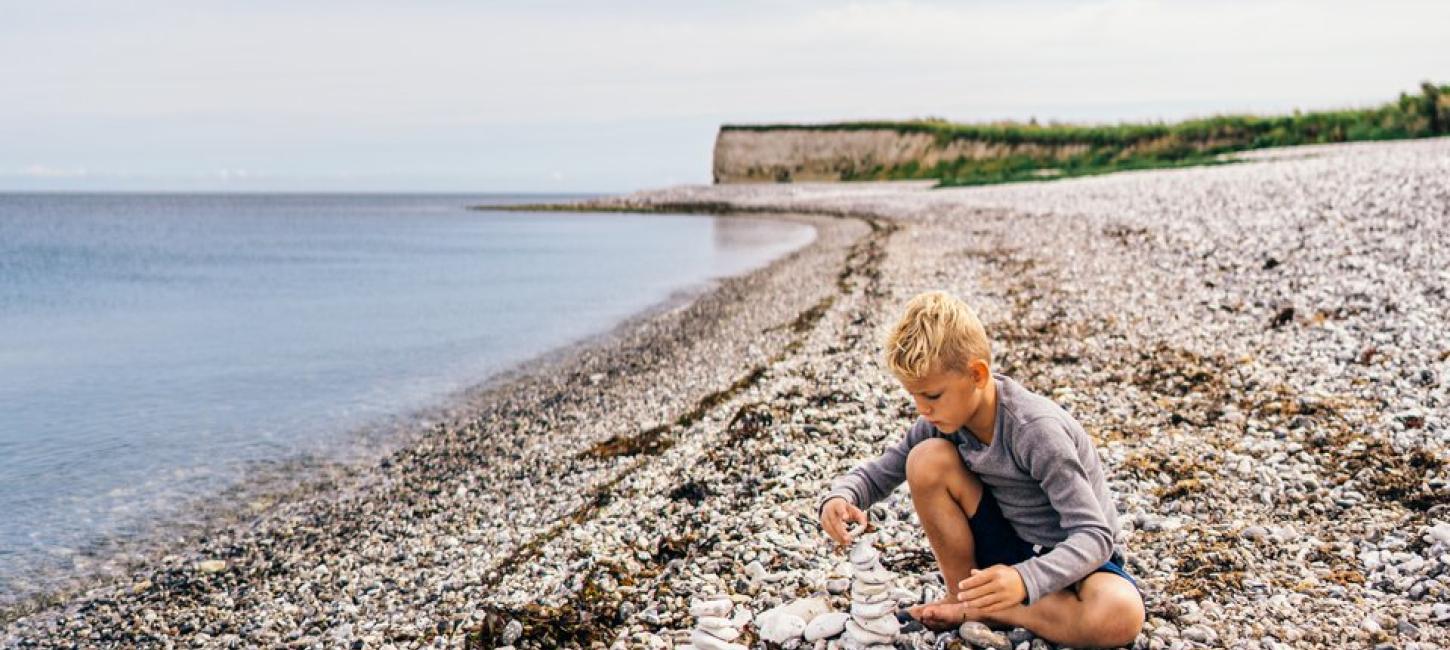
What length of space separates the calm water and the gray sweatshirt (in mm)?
7509

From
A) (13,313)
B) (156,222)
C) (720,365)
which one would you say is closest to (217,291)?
(13,313)

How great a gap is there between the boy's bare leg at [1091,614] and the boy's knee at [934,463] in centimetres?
61

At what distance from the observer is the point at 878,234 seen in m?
31.6

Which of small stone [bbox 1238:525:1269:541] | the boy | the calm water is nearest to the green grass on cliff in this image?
the calm water

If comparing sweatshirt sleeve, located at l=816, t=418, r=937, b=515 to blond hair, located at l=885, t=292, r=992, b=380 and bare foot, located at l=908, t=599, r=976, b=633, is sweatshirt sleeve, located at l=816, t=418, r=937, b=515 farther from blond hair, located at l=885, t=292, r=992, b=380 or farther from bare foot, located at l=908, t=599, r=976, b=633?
blond hair, located at l=885, t=292, r=992, b=380

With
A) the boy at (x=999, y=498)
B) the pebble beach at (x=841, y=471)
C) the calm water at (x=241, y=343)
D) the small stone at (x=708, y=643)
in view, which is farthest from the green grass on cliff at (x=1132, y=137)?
the small stone at (x=708, y=643)

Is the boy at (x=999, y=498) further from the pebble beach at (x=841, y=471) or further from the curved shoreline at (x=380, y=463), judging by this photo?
the curved shoreline at (x=380, y=463)

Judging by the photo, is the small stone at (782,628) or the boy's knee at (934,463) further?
the small stone at (782,628)

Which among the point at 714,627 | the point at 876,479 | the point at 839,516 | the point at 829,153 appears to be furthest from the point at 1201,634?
the point at 829,153

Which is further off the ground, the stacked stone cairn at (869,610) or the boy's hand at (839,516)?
the boy's hand at (839,516)

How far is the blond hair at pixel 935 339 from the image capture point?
379 centimetres

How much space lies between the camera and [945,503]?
163 inches

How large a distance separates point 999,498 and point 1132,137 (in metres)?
64.8

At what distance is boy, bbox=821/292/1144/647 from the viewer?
376 centimetres
